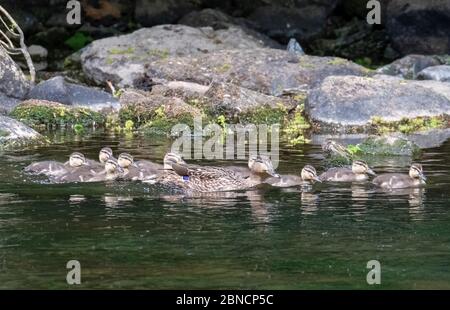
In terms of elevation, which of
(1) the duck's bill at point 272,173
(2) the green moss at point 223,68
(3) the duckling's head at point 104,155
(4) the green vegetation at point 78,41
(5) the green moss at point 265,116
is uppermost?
(4) the green vegetation at point 78,41

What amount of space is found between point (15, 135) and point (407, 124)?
289 inches

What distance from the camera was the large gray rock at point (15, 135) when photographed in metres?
18.1

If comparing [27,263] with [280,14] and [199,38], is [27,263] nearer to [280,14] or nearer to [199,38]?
[199,38]

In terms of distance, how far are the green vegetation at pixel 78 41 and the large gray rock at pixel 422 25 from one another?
8965 mm

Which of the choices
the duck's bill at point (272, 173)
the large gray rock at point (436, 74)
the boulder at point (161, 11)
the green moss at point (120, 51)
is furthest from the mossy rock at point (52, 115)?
the boulder at point (161, 11)

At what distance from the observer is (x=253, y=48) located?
26.2 meters

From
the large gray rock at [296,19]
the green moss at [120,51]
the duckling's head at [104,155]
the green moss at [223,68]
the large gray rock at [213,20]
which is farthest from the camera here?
the large gray rock at [296,19]

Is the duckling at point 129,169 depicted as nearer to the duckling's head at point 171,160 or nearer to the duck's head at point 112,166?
the duck's head at point 112,166

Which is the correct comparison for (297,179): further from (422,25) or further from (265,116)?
(422,25)

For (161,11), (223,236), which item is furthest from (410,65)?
(223,236)

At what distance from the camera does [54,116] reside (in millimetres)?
21438

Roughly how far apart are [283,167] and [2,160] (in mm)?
4251

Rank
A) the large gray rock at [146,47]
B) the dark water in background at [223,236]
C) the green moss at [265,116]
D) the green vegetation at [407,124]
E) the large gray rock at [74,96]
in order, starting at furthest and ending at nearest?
the large gray rock at [146,47]
the large gray rock at [74,96]
the green moss at [265,116]
the green vegetation at [407,124]
the dark water in background at [223,236]

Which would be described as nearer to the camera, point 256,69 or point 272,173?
point 272,173
